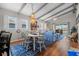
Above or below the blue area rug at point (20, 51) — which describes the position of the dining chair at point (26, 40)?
above

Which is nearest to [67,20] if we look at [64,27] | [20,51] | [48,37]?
[64,27]

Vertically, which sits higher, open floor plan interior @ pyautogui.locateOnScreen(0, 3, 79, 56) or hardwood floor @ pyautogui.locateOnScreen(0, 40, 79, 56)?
open floor plan interior @ pyautogui.locateOnScreen(0, 3, 79, 56)

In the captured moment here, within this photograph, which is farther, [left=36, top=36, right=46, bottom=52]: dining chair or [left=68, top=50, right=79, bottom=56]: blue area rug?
[left=36, top=36, right=46, bottom=52]: dining chair

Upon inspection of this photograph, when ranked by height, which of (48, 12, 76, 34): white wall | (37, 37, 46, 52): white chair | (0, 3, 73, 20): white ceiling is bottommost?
(37, 37, 46, 52): white chair

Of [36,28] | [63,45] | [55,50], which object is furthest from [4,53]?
[63,45]

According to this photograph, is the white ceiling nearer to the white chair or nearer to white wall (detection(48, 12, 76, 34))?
white wall (detection(48, 12, 76, 34))

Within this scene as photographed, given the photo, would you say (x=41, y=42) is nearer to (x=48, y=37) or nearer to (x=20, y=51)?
(x=48, y=37)

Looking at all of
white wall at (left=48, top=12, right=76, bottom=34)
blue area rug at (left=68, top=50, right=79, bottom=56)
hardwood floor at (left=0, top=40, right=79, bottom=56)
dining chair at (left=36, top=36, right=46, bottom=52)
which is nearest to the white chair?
dining chair at (left=36, top=36, right=46, bottom=52)

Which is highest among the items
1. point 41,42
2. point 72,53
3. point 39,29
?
point 39,29

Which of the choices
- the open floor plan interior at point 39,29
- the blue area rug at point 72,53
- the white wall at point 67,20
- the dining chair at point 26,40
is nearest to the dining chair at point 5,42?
the open floor plan interior at point 39,29

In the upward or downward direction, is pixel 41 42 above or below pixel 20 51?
above

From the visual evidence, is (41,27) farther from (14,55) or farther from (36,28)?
(14,55)

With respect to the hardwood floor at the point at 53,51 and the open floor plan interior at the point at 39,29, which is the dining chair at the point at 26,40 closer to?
the open floor plan interior at the point at 39,29

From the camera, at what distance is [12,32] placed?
2412mm
